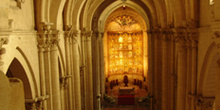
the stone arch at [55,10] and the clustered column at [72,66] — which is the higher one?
the stone arch at [55,10]

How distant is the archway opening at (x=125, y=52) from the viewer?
29.9 meters

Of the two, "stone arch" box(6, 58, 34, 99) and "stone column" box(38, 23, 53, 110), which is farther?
"stone column" box(38, 23, 53, 110)

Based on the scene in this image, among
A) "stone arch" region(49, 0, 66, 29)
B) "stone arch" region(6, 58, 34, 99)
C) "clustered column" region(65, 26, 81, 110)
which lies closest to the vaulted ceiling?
"stone arch" region(49, 0, 66, 29)

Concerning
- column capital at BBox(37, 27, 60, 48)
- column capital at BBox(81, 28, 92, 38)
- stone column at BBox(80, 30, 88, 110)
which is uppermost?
column capital at BBox(81, 28, 92, 38)

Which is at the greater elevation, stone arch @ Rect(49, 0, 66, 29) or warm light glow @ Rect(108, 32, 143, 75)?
stone arch @ Rect(49, 0, 66, 29)

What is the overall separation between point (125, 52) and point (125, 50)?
0.31 m

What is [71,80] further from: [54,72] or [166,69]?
[166,69]

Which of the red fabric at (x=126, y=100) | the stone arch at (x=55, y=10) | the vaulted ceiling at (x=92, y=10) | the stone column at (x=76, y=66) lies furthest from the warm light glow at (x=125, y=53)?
the stone arch at (x=55, y=10)

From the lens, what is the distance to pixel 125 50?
3180 cm

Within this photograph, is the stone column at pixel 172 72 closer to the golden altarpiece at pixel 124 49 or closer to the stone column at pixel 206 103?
the stone column at pixel 206 103

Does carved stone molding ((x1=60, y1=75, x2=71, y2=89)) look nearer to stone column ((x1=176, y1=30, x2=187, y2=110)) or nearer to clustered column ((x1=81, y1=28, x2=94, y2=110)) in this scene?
clustered column ((x1=81, y1=28, x2=94, y2=110))

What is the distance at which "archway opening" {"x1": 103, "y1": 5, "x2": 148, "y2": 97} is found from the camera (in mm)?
29922

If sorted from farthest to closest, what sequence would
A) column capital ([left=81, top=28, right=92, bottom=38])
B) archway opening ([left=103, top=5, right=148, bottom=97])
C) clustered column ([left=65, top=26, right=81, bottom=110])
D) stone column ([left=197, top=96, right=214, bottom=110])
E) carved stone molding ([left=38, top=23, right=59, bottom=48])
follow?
archway opening ([left=103, top=5, right=148, bottom=97]) → column capital ([left=81, top=28, right=92, bottom=38]) → clustered column ([left=65, top=26, right=81, bottom=110]) → carved stone molding ([left=38, top=23, right=59, bottom=48]) → stone column ([left=197, top=96, right=214, bottom=110])

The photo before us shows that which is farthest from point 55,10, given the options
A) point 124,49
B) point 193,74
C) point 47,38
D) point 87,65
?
point 124,49
